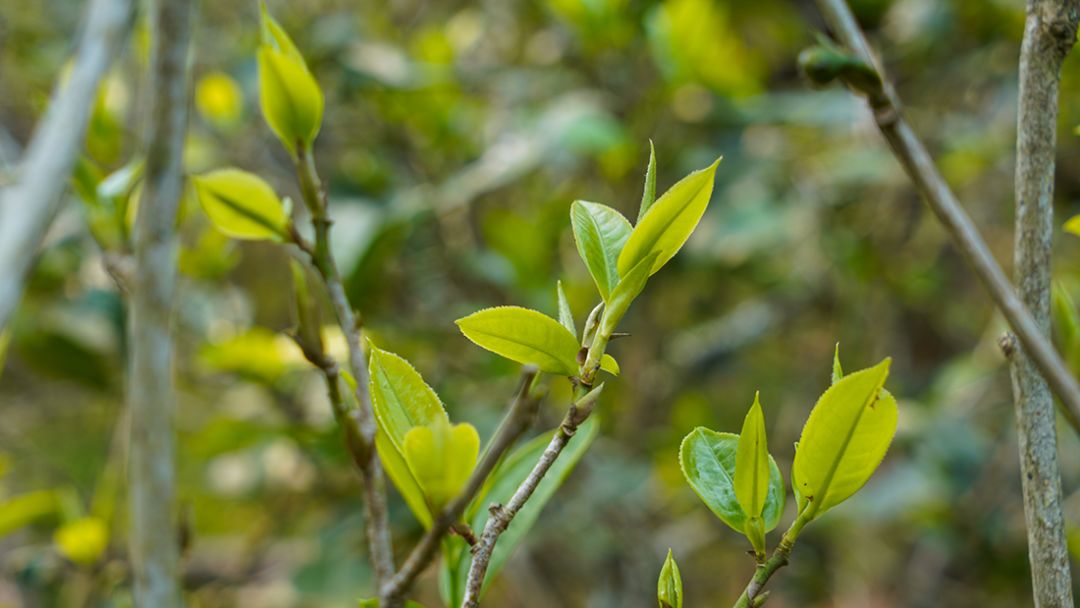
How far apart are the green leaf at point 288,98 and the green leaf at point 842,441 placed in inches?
7.9

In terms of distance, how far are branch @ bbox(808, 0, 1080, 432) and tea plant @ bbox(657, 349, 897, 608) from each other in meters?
0.04

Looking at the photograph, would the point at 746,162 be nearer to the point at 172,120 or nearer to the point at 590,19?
the point at 590,19

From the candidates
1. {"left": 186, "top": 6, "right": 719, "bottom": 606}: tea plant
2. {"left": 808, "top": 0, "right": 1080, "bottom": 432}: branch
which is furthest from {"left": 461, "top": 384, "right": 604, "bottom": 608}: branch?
{"left": 808, "top": 0, "right": 1080, "bottom": 432}: branch

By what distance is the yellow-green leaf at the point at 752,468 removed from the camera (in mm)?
278

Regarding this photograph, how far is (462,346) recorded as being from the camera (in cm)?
110

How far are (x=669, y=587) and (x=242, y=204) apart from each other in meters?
0.20

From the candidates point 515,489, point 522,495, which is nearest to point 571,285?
point 515,489

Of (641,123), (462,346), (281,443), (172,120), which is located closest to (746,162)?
(641,123)

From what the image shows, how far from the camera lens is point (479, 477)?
0.79ft

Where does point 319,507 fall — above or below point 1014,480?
below

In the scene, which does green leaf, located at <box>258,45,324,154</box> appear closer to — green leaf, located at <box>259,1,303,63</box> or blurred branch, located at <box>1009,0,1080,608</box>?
green leaf, located at <box>259,1,303,63</box>

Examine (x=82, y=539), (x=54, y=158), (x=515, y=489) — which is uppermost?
(x=54, y=158)

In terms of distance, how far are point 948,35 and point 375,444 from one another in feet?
3.24

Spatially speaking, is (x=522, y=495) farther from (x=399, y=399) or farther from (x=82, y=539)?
(x=82, y=539)
